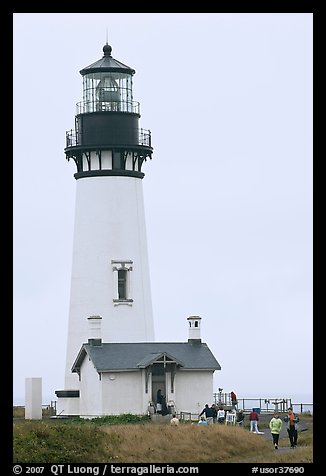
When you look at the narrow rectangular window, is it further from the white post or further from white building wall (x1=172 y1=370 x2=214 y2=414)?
the white post

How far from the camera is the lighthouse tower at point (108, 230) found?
50906 millimetres

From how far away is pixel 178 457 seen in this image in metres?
35.9

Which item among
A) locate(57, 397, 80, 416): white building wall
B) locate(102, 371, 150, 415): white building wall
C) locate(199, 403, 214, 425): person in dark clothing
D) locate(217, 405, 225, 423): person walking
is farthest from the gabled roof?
locate(199, 403, 214, 425): person in dark clothing

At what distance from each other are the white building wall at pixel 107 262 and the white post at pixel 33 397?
6.86 feet

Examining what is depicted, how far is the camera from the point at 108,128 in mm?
51531

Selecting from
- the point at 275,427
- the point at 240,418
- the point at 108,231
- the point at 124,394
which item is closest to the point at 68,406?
the point at 124,394

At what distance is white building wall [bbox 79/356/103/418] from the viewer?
48.1m

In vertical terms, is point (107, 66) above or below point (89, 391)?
above

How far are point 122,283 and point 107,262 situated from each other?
2.97ft

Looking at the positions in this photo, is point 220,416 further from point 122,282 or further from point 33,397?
point 122,282

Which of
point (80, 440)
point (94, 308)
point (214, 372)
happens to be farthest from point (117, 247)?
point (80, 440)

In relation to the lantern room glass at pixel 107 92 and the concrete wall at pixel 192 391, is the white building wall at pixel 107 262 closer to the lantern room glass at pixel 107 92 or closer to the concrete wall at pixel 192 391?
the lantern room glass at pixel 107 92

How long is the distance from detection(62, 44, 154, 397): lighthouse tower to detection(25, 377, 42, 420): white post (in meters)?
1.97
